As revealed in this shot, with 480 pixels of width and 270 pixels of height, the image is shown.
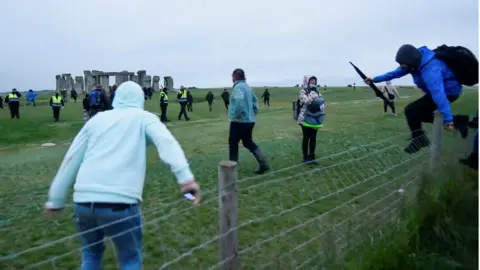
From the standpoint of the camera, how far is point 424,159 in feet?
18.6

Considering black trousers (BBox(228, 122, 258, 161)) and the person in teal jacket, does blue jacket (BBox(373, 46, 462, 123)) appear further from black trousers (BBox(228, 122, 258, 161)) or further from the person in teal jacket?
black trousers (BBox(228, 122, 258, 161))

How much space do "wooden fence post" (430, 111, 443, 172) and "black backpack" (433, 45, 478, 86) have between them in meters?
0.49

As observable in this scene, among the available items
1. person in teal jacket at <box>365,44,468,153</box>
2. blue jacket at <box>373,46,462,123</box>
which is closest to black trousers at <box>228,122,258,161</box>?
person in teal jacket at <box>365,44,468,153</box>

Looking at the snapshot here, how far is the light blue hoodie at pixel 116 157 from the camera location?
284 centimetres

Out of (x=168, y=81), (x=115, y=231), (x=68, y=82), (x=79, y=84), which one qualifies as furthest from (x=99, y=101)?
(x=168, y=81)

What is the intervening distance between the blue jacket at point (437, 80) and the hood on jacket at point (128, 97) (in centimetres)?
314

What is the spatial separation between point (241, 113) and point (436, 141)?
116 inches

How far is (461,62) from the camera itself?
4711 millimetres

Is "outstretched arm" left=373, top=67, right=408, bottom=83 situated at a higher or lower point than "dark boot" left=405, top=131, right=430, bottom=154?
higher

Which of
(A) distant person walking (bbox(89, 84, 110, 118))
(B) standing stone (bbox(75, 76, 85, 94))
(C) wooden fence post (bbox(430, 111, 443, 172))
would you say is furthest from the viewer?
(B) standing stone (bbox(75, 76, 85, 94))

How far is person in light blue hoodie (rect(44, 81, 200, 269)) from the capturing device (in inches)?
112

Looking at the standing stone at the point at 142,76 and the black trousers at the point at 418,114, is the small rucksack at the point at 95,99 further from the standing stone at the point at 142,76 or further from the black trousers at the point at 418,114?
the standing stone at the point at 142,76

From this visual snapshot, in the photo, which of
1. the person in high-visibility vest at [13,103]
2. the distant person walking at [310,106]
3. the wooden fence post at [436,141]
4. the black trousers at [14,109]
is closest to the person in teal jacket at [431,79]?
the wooden fence post at [436,141]

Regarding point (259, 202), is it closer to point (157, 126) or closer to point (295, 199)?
point (295, 199)
